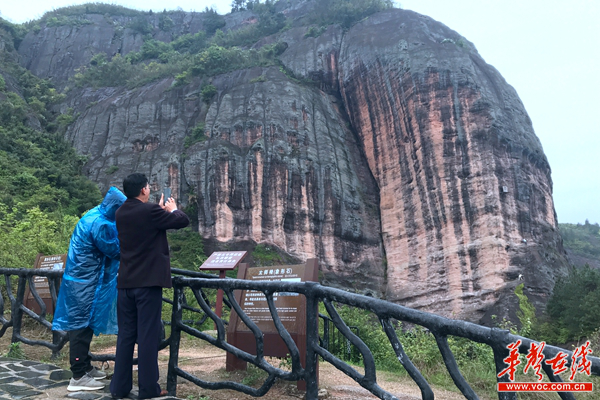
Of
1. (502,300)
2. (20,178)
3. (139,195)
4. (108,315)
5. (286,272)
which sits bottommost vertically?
(502,300)

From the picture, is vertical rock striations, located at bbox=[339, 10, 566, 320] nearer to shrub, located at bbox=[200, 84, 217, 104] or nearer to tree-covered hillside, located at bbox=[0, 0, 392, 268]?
tree-covered hillside, located at bbox=[0, 0, 392, 268]

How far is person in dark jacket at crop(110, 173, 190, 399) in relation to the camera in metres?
3.14

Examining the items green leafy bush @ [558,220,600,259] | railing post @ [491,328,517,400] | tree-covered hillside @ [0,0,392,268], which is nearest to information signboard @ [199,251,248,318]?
railing post @ [491,328,517,400]

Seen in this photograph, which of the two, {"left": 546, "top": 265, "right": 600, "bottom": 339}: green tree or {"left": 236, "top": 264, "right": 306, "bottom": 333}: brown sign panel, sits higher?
{"left": 236, "top": 264, "right": 306, "bottom": 333}: brown sign panel

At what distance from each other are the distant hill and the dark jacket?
1736 inches

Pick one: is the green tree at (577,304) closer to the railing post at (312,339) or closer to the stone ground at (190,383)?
the stone ground at (190,383)

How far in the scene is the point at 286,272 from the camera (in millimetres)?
4562

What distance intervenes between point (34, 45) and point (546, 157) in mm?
47967

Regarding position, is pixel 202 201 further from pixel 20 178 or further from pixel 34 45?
pixel 34 45

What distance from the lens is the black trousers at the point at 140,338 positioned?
3.12m

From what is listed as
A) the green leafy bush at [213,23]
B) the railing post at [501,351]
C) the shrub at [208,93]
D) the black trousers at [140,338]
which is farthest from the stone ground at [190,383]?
the green leafy bush at [213,23]

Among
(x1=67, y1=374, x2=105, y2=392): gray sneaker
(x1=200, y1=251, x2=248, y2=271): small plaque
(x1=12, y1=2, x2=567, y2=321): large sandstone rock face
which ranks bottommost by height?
(x1=67, y1=374, x2=105, y2=392): gray sneaker

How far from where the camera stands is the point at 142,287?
3170 millimetres

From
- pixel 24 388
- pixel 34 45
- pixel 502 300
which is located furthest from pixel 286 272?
pixel 34 45
